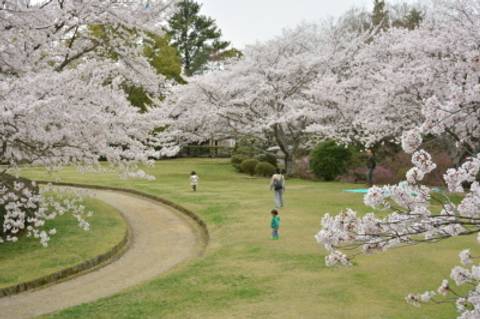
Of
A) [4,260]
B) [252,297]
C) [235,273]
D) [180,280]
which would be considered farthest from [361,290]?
[4,260]

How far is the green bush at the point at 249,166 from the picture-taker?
1398 inches

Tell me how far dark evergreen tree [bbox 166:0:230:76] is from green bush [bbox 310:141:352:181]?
3076 centimetres

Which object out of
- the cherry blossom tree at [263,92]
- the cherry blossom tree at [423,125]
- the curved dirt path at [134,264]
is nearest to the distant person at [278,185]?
the curved dirt path at [134,264]

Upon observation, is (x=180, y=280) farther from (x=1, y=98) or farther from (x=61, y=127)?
(x=1, y=98)

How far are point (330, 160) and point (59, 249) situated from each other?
1828cm

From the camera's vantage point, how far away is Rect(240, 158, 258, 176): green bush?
3550cm

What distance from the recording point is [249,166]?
117ft

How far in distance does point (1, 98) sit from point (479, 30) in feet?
50.6

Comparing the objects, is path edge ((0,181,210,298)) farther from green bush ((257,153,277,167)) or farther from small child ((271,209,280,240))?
green bush ((257,153,277,167))

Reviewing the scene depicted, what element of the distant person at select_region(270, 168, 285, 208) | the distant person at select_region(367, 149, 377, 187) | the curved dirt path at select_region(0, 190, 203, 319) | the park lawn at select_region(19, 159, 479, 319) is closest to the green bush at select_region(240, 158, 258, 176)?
the distant person at select_region(367, 149, 377, 187)

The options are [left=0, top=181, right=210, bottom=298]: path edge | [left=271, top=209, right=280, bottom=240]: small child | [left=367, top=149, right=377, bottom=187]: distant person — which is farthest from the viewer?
[left=367, top=149, right=377, bottom=187]: distant person

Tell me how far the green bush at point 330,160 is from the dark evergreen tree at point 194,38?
101 feet

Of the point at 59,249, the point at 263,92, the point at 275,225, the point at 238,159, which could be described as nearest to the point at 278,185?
the point at 275,225

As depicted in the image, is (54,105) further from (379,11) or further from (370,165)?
(379,11)
